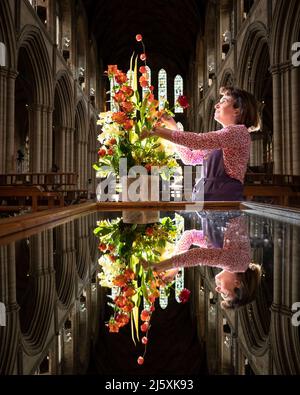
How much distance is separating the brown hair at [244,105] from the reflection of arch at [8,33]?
339 inches

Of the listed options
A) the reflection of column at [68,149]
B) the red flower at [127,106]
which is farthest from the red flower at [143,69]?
the reflection of column at [68,149]

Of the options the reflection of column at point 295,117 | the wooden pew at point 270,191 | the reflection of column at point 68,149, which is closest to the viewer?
the wooden pew at point 270,191

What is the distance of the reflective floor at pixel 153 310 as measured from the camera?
0.51 meters

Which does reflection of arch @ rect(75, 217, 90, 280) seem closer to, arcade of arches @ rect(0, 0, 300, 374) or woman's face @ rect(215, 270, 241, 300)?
arcade of arches @ rect(0, 0, 300, 374)

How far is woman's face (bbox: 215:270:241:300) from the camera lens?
27.3 inches

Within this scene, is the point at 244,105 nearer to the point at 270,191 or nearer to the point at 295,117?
the point at 270,191

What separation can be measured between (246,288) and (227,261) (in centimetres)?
20

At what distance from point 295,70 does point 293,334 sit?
10.3 metres

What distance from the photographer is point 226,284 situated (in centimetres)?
73

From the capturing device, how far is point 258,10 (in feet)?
38.6

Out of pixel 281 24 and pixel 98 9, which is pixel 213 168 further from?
pixel 98 9

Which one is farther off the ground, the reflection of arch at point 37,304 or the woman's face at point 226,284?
the woman's face at point 226,284

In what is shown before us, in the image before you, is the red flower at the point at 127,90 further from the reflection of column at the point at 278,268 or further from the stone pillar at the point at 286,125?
the stone pillar at the point at 286,125

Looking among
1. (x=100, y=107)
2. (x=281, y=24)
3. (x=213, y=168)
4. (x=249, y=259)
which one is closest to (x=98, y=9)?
(x=100, y=107)
